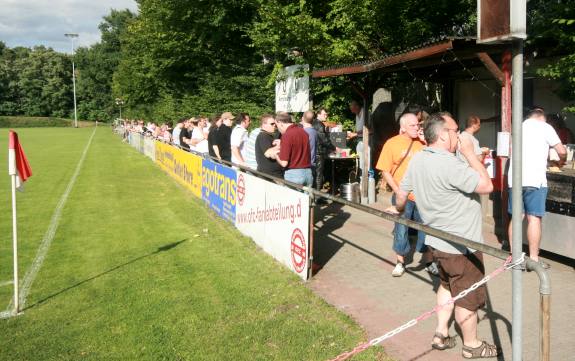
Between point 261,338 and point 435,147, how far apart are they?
2202 millimetres

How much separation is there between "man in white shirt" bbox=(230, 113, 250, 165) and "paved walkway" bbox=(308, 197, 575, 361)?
280 centimetres

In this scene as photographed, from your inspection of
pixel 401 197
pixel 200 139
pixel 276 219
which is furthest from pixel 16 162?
pixel 200 139

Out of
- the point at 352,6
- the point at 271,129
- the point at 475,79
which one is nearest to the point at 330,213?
the point at 271,129

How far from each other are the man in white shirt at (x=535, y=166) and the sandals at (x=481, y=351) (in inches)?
96.1

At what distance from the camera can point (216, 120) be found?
511 inches

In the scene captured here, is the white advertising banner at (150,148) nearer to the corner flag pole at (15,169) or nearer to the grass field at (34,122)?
the corner flag pole at (15,169)

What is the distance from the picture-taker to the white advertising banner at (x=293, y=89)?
1475 centimetres

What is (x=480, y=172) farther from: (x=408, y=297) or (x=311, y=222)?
(x=311, y=222)

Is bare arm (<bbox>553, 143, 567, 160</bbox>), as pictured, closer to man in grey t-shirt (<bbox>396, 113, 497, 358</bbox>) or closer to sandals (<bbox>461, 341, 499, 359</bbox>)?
man in grey t-shirt (<bbox>396, 113, 497, 358</bbox>)

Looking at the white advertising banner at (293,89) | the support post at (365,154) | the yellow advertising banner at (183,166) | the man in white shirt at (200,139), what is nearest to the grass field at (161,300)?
the yellow advertising banner at (183,166)

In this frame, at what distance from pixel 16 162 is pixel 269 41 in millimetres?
11003

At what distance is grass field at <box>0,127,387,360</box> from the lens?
4707 millimetres

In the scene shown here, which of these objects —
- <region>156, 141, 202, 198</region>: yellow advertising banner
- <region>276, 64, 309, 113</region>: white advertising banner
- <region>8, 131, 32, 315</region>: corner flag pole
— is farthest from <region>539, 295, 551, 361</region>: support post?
<region>276, 64, 309, 113</region>: white advertising banner

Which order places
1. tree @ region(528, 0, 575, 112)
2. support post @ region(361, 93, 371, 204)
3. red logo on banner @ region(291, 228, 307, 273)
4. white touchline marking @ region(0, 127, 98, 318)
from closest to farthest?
white touchline marking @ region(0, 127, 98, 318), red logo on banner @ region(291, 228, 307, 273), tree @ region(528, 0, 575, 112), support post @ region(361, 93, 371, 204)
